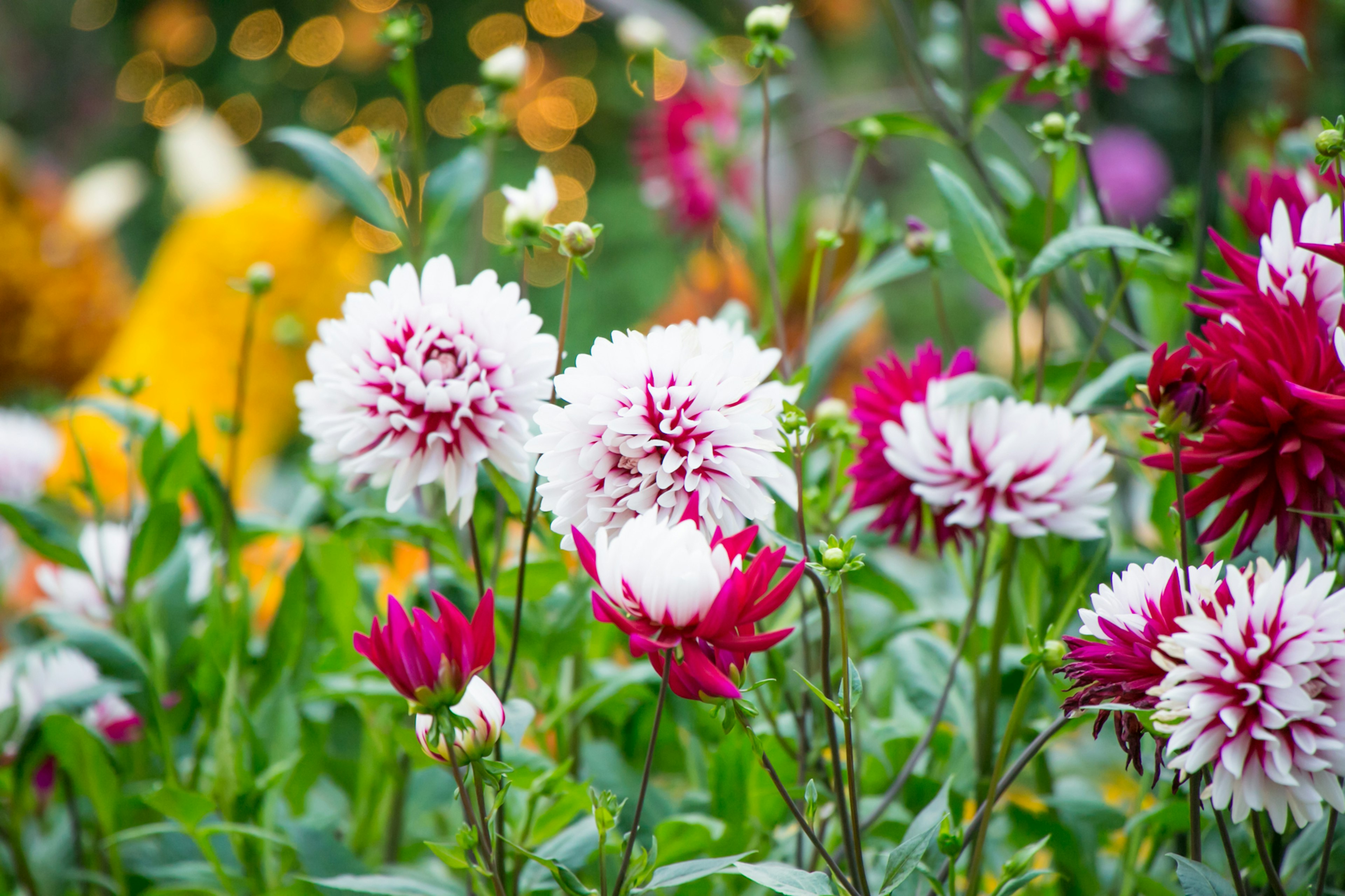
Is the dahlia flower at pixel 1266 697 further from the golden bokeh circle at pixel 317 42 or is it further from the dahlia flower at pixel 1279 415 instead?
the golden bokeh circle at pixel 317 42

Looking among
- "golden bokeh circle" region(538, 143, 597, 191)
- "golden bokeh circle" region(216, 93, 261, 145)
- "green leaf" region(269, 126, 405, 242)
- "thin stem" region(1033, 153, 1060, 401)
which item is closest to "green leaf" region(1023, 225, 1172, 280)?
"thin stem" region(1033, 153, 1060, 401)

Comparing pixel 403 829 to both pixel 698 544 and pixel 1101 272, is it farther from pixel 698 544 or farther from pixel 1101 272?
pixel 1101 272

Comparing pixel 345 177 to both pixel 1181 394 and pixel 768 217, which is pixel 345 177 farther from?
pixel 1181 394

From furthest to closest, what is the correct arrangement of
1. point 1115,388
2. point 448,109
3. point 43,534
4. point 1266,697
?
point 448,109 < point 43,534 < point 1115,388 < point 1266,697

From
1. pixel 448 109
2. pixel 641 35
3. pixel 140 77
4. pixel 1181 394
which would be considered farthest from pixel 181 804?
pixel 140 77

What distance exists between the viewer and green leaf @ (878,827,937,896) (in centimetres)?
21

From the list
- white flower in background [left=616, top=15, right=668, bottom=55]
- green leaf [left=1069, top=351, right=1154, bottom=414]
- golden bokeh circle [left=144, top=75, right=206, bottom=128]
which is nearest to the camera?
green leaf [left=1069, top=351, right=1154, bottom=414]

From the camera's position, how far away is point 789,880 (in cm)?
20

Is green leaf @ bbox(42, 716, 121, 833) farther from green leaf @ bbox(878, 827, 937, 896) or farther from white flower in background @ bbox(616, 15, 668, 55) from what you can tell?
white flower in background @ bbox(616, 15, 668, 55)

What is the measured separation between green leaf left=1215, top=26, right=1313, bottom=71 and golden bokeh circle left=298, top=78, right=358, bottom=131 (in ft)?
7.11

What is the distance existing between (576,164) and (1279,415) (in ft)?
7.16

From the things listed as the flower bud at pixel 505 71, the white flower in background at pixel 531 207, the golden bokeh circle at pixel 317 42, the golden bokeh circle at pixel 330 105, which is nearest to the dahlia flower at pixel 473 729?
the white flower in background at pixel 531 207

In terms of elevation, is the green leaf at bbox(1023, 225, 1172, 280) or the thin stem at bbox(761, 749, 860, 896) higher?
the green leaf at bbox(1023, 225, 1172, 280)

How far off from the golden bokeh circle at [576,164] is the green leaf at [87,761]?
2.02 m
